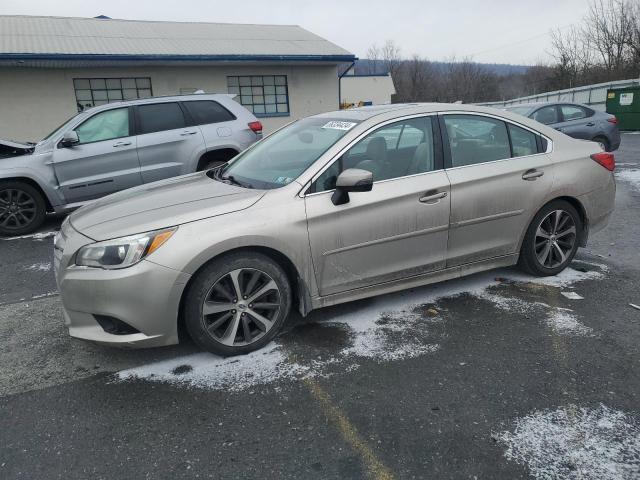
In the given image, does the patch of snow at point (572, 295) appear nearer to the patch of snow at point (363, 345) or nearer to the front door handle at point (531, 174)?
the patch of snow at point (363, 345)

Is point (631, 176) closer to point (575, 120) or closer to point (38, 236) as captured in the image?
point (575, 120)

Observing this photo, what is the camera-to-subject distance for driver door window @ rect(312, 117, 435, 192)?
358 centimetres

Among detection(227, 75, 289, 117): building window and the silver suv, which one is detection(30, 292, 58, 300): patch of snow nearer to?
the silver suv

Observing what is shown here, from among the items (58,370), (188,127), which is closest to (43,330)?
(58,370)

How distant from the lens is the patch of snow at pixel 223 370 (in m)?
3.00

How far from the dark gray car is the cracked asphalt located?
8012 millimetres

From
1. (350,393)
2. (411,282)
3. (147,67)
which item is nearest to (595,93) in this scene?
(147,67)

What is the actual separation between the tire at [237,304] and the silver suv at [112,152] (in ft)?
15.6

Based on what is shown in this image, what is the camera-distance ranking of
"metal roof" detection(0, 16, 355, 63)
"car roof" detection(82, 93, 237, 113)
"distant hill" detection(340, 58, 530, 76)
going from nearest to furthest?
1. "car roof" detection(82, 93, 237, 113)
2. "metal roof" detection(0, 16, 355, 63)
3. "distant hill" detection(340, 58, 530, 76)

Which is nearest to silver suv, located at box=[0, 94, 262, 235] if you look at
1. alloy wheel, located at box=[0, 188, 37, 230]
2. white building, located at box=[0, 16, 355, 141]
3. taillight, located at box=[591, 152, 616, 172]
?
alloy wheel, located at box=[0, 188, 37, 230]

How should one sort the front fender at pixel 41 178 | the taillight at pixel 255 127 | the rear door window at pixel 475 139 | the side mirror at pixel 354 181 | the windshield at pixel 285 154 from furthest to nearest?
the taillight at pixel 255 127, the front fender at pixel 41 178, the rear door window at pixel 475 139, the windshield at pixel 285 154, the side mirror at pixel 354 181

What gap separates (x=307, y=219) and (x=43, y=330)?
237 cm

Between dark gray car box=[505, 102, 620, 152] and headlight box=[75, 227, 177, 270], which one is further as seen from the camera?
dark gray car box=[505, 102, 620, 152]

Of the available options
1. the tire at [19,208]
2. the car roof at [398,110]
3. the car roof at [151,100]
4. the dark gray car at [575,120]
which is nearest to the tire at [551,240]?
the car roof at [398,110]
